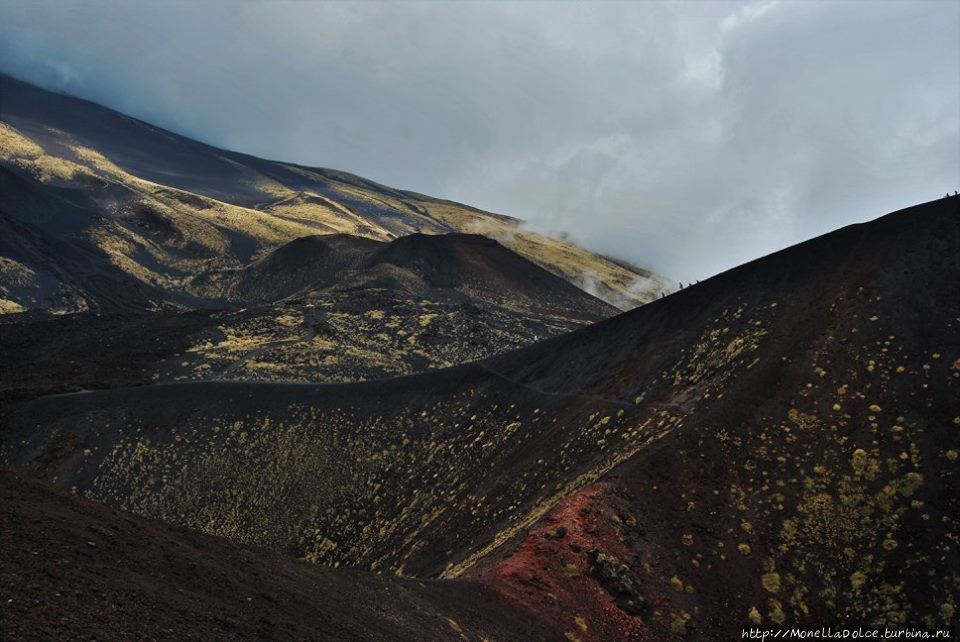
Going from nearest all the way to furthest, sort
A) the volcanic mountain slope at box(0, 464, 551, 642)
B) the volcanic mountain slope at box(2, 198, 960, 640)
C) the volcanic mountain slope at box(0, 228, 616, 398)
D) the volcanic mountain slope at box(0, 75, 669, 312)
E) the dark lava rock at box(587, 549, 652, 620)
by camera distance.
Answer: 1. the volcanic mountain slope at box(0, 464, 551, 642)
2. the dark lava rock at box(587, 549, 652, 620)
3. the volcanic mountain slope at box(2, 198, 960, 640)
4. the volcanic mountain slope at box(0, 228, 616, 398)
5. the volcanic mountain slope at box(0, 75, 669, 312)

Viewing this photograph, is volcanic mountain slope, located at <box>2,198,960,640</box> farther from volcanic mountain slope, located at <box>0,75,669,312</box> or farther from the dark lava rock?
volcanic mountain slope, located at <box>0,75,669,312</box>

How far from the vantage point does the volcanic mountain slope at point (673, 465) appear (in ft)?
78.6

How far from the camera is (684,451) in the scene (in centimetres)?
2861

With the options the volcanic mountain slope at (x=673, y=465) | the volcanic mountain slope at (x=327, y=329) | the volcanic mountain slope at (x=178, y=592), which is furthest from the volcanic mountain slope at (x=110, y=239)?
the volcanic mountain slope at (x=178, y=592)

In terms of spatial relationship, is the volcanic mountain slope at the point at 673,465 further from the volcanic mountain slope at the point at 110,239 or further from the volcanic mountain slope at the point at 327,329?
the volcanic mountain slope at the point at 110,239

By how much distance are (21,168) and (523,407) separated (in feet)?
590

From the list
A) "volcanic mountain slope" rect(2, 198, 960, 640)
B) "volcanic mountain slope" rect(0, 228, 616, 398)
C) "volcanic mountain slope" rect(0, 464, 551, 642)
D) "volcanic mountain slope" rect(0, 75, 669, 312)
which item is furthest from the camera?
"volcanic mountain slope" rect(0, 75, 669, 312)

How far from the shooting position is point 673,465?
28125 mm

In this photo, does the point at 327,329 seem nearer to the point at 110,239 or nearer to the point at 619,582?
the point at 619,582

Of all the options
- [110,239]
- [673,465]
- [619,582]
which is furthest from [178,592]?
[110,239]

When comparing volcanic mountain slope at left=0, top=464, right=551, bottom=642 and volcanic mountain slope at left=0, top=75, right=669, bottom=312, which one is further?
volcanic mountain slope at left=0, top=75, right=669, bottom=312

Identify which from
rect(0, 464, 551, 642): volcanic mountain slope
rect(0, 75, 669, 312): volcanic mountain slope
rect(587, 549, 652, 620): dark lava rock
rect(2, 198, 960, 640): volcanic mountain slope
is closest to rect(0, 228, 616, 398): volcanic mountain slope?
rect(0, 75, 669, 312): volcanic mountain slope

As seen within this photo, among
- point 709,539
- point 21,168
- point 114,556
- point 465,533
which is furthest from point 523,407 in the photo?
point 21,168

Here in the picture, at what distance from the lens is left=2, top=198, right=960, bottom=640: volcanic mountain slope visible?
24.0 metres
